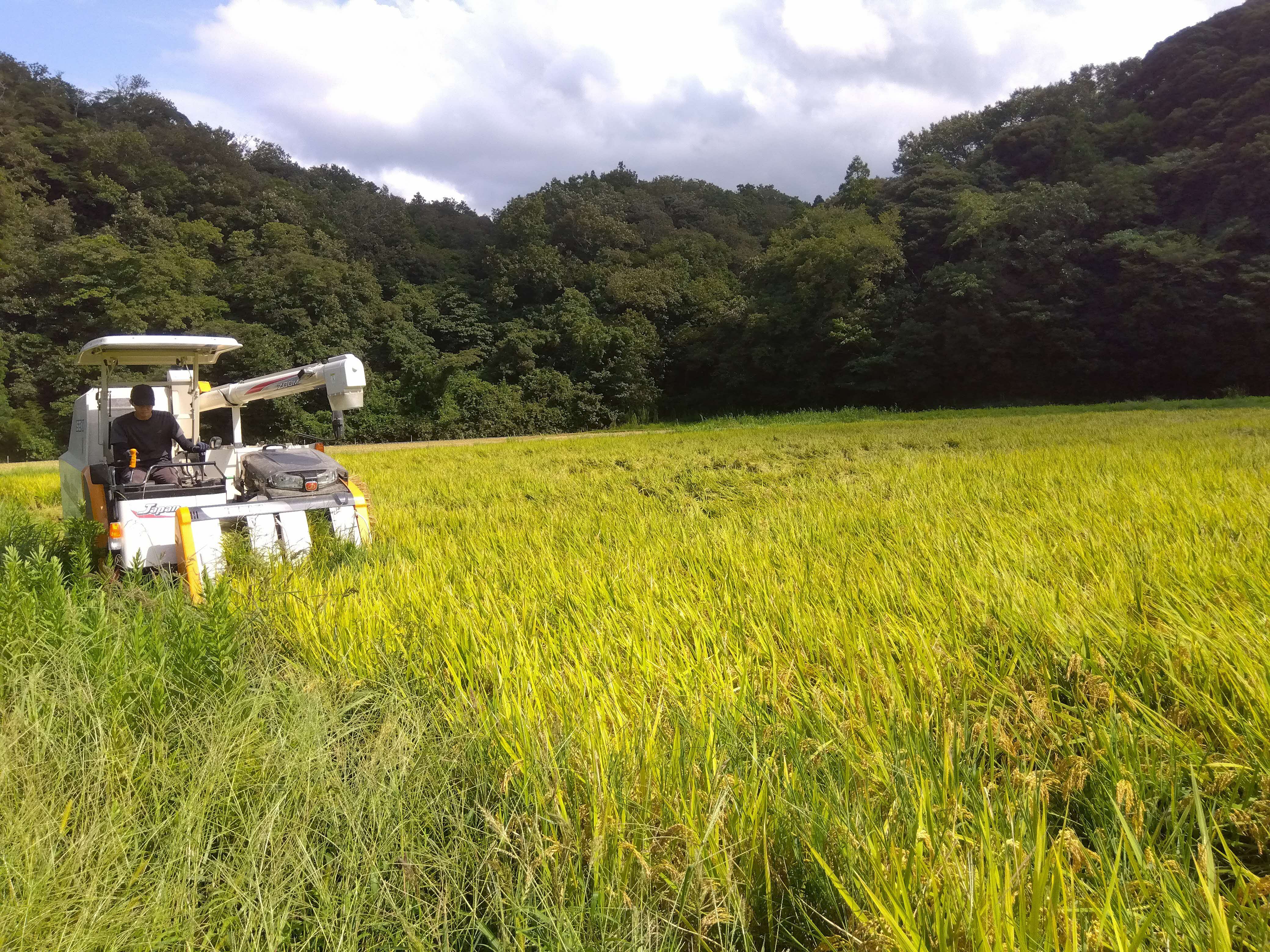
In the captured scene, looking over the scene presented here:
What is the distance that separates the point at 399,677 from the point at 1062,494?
3873 millimetres

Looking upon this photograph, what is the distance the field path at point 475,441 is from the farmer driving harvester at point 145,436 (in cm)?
1253

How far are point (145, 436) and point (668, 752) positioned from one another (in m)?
4.50

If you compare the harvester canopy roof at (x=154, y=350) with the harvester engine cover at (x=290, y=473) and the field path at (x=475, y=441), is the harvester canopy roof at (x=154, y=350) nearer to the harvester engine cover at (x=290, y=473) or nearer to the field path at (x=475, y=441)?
the harvester engine cover at (x=290, y=473)

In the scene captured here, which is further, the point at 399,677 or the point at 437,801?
the point at 399,677

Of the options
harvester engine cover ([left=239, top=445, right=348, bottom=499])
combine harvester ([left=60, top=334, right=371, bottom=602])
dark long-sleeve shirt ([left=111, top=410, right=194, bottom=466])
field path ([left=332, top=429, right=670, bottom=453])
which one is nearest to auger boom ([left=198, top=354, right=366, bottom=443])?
combine harvester ([left=60, top=334, right=371, bottom=602])

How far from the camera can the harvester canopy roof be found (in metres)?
4.59

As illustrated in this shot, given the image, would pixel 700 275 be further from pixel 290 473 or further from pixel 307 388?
pixel 290 473

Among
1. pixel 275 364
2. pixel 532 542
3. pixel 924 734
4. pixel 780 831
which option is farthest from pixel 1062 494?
pixel 275 364

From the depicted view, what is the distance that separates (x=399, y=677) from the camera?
7.36 ft

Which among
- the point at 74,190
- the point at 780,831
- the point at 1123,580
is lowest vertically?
the point at 780,831

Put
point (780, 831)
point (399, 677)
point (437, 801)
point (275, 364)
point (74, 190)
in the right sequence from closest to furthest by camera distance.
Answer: point (780, 831) → point (437, 801) → point (399, 677) → point (275, 364) → point (74, 190)

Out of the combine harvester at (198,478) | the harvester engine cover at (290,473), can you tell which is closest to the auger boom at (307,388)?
the combine harvester at (198,478)

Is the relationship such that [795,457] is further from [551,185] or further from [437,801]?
[551,185]

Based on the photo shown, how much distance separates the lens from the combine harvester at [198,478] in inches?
156
